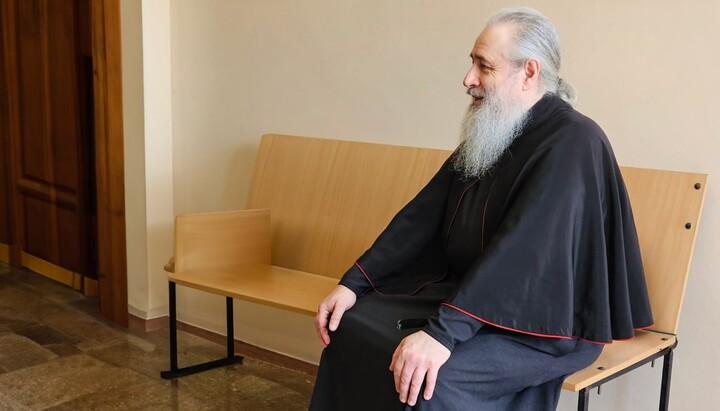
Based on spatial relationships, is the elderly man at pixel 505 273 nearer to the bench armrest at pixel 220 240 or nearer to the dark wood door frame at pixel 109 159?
the bench armrest at pixel 220 240

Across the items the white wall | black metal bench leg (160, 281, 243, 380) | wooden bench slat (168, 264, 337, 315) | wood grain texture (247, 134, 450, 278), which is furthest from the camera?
the white wall

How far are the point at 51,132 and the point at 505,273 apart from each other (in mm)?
3437

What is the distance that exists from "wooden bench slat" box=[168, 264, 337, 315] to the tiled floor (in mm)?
490

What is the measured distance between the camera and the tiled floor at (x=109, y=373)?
3221mm

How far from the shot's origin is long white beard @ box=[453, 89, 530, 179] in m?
2.25

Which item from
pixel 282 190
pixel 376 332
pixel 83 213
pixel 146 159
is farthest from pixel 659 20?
pixel 83 213

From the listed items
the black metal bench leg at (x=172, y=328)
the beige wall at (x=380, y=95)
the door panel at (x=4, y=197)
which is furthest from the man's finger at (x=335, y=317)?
the door panel at (x=4, y=197)

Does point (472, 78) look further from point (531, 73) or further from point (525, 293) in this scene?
point (525, 293)

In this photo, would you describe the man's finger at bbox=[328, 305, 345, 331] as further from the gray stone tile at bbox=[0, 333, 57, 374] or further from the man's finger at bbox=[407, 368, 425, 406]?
the gray stone tile at bbox=[0, 333, 57, 374]

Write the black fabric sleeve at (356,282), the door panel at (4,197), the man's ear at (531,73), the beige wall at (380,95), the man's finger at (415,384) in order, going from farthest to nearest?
the door panel at (4,197) → the beige wall at (380,95) → the black fabric sleeve at (356,282) → the man's ear at (531,73) → the man's finger at (415,384)

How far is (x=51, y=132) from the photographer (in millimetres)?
4715

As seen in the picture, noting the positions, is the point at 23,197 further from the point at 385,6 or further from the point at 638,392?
the point at 638,392

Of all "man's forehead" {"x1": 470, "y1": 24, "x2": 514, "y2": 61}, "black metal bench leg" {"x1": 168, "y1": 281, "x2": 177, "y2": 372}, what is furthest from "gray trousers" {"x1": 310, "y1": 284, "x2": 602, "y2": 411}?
"black metal bench leg" {"x1": 168, "y1": 281, "x2": 177, "y2": 372}

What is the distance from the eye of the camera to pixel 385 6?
3.19 meters
